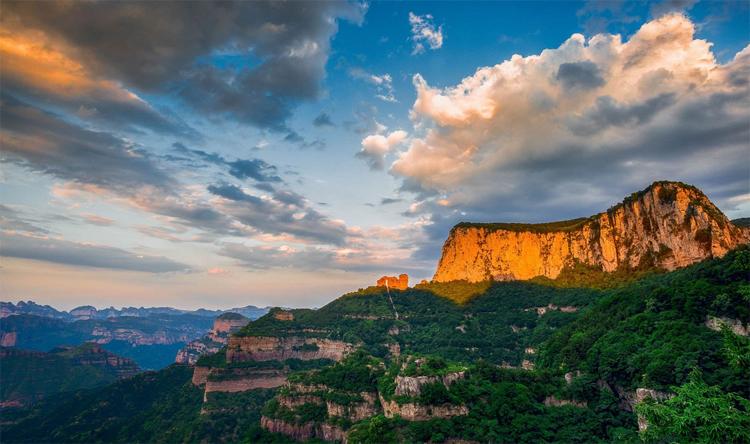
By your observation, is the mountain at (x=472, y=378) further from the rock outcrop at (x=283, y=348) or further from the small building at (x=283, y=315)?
the small building at (x=283, y=315)

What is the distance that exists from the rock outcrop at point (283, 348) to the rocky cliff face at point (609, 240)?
71.3 metres

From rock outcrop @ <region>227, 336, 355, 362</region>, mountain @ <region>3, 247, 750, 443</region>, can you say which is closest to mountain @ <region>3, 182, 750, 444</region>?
mountain @ <region>3, 247, 750, 443</region>

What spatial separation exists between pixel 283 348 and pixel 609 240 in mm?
116172

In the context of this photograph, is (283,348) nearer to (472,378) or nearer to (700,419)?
(472,378)

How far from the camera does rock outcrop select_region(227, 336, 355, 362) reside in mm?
125625

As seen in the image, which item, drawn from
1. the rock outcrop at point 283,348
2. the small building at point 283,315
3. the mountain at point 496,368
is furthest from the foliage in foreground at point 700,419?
the small building at point 283,315

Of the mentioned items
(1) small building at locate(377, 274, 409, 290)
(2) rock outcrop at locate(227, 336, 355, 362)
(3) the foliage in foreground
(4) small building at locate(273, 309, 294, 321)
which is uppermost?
(1) small building at locate(377, 274, 409, 290)

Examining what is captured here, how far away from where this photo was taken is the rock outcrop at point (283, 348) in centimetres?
12562

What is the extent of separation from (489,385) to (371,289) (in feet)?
398

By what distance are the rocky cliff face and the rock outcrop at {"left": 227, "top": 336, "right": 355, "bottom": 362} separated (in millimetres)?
71316

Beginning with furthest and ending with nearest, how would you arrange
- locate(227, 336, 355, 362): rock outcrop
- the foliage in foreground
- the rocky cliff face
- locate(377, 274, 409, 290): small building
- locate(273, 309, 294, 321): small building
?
locate(377, 274, 409, 290): small building
locate(273, 309, 294, 321): small building
locate(227, 336, 355, 362): rock outcrop
the rocky cliff face
the foliage in foreground

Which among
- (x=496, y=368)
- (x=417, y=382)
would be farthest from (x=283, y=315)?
(x=496, y=368)

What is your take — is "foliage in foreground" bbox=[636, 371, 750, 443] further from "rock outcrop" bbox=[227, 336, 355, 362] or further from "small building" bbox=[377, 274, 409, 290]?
"small building" bbox=[377, 274, 409, 290]

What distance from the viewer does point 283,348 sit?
132875mm
